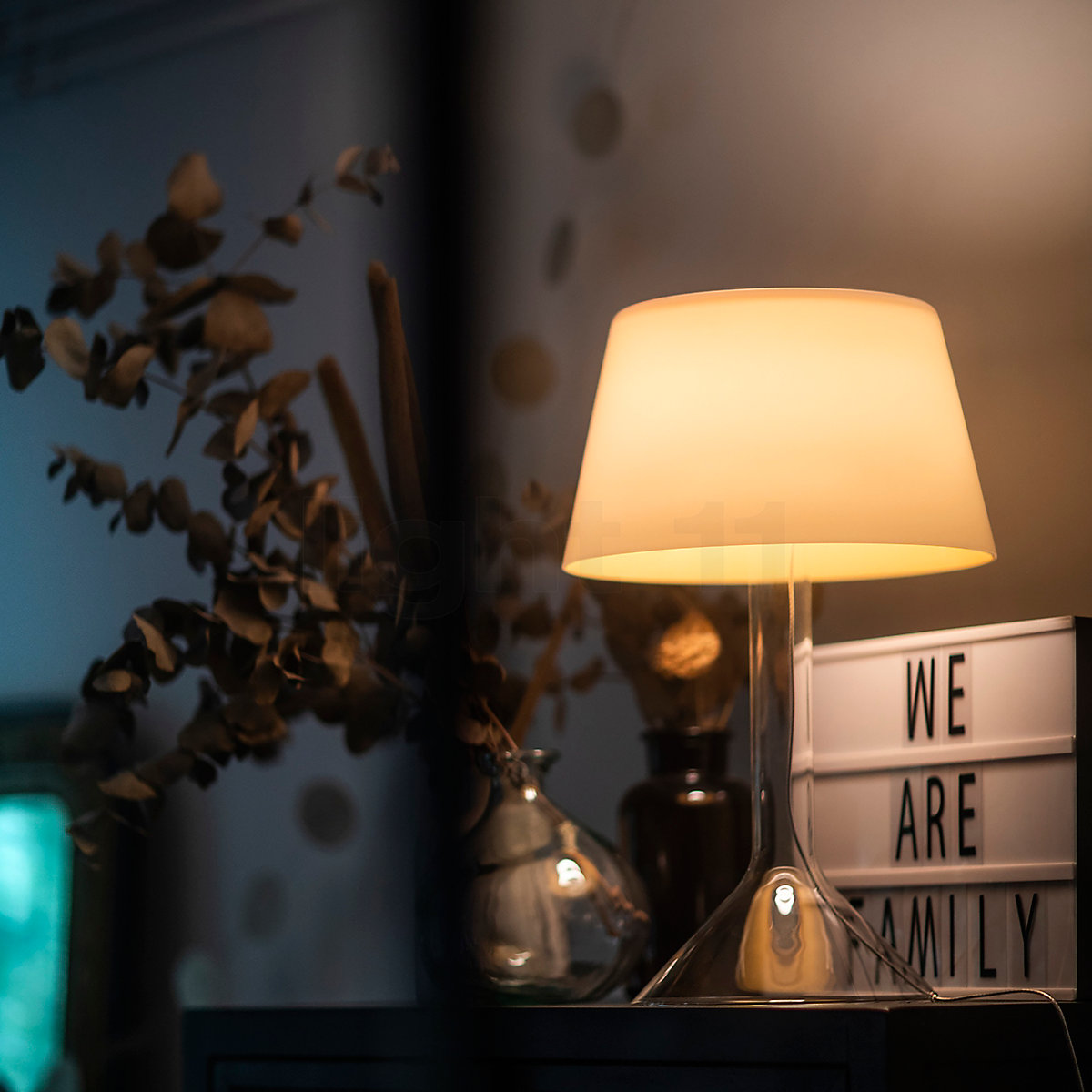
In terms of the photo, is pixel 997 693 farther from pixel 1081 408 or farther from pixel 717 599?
pixel 717 599

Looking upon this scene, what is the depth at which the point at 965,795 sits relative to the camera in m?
0.95

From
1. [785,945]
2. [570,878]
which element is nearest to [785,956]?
[785,945]

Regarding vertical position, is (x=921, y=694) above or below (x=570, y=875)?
above

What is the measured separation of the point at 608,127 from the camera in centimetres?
139

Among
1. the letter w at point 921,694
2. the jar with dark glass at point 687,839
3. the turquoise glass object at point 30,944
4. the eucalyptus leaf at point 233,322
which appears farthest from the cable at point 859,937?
the turquoise glass object at point 30,944

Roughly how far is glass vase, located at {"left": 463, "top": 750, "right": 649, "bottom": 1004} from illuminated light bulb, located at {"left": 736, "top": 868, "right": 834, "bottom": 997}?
0.18m

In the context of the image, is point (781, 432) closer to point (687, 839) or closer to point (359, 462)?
point (359, 462)

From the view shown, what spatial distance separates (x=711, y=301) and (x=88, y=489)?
457 millimetres

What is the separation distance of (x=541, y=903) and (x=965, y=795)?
31 cm

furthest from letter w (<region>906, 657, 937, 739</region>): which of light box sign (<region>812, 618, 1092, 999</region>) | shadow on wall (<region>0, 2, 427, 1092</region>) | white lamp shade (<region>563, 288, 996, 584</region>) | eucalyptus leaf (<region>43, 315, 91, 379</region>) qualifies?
eucalyptus leaf (<region>43, 315, 91, 379</region>)

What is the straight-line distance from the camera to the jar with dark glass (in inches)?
44.9

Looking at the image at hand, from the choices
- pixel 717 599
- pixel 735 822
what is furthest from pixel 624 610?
pixel 735 822

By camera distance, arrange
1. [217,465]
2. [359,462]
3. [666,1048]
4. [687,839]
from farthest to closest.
A: [217,465]
[687,839]
[359,462]
[666,1048]

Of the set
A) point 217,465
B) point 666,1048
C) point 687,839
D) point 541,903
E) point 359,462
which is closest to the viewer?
point 666,1048
